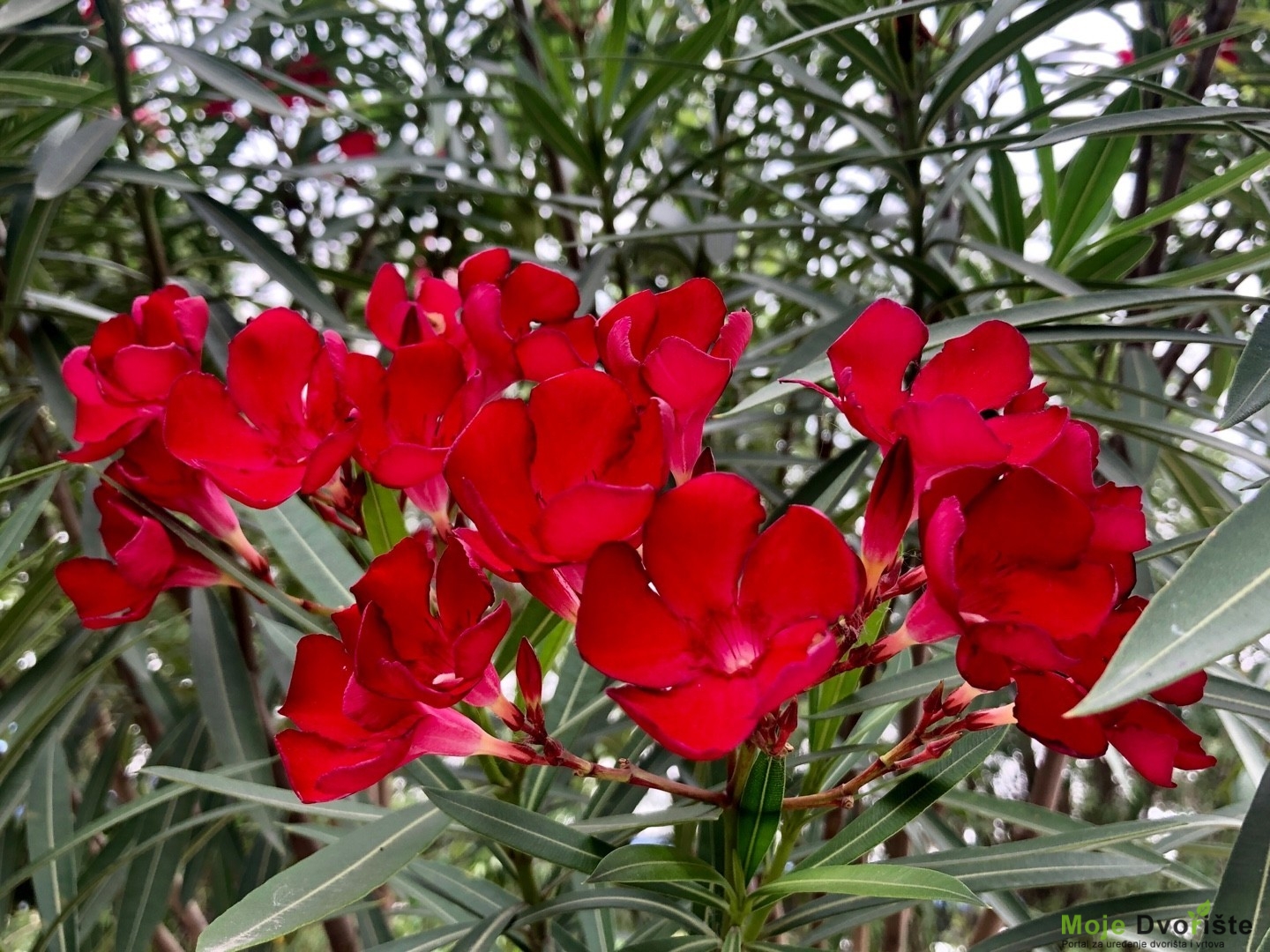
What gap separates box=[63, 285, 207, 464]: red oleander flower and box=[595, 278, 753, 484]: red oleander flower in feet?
0.93

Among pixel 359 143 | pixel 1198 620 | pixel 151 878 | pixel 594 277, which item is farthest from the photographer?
pixel 359 143

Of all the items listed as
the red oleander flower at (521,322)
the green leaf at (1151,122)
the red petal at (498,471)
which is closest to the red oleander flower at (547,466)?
the red petal at (498,471)

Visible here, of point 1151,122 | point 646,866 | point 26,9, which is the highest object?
point 26,9

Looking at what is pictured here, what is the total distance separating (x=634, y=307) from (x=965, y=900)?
0.36m

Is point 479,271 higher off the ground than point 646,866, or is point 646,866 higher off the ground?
point 479,271

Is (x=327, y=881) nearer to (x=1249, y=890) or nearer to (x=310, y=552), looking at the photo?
(x=310, y=552)

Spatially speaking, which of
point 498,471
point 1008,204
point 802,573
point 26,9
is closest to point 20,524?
point 26,9

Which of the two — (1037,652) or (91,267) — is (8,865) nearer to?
(91,267)

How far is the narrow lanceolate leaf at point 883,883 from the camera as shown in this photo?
18.1 inches

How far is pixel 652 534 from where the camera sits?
0.39 metres

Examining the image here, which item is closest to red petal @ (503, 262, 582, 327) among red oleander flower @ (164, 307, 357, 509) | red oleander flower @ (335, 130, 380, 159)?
red oleander flower @ (164, 307, 357, 509)

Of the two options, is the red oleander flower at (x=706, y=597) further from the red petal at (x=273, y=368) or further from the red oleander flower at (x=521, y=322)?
the red petal at (x=273, y=368)

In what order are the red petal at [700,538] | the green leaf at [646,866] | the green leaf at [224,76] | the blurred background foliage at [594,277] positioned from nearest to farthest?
1. the red petal at [700,538]
2. the green leaf at [646,866]
3. the blurred background foliage at [594,277]
4. the green leaf at [224,76]

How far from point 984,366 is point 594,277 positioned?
671 mm
